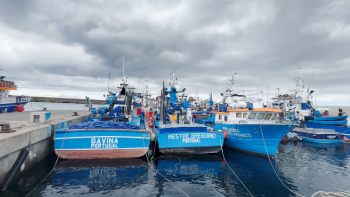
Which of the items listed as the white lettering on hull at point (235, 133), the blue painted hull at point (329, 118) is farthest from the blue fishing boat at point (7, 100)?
the blue painted hull at point (329, 118)

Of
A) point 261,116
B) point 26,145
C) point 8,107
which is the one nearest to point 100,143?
point 26,145

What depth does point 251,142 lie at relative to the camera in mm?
16328

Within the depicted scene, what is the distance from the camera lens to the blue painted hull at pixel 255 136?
586 inches

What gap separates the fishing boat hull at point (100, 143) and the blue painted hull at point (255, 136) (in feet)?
31.9

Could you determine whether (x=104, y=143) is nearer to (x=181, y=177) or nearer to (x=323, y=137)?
(x=181, y=177)

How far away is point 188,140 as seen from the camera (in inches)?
547

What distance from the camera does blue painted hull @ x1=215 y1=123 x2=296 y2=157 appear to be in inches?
586

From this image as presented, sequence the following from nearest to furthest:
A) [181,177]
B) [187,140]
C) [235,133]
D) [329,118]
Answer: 1. [181,177]
2. [187,140]
3. [235,133]
4. [329,118]

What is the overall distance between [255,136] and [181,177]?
9.18m

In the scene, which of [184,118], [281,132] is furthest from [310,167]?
[184,118]

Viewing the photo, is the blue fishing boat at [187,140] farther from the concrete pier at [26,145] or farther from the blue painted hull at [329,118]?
the blue painted hull at [329,118]

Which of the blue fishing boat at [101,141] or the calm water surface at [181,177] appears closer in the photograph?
the calm water surface at [181,177]

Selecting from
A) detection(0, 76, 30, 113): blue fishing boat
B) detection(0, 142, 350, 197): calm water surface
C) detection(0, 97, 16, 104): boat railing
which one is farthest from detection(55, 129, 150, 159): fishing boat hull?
detection(0, 97, 16, 104): boat railing

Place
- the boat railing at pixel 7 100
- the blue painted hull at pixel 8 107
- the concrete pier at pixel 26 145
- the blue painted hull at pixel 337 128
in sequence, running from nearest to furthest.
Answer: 1. the concrete pier at pixel 26 145
2. the blue painted hull at pixel 8 107
3. the blue painted hull at pixel 337 128
4. the boat railing at pixel 7 100
